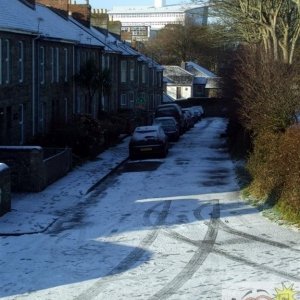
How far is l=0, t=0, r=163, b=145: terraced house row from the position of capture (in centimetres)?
2491

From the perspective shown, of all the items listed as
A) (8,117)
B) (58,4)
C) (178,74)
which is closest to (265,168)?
(8,117)

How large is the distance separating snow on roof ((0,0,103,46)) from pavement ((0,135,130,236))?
589 centimetres

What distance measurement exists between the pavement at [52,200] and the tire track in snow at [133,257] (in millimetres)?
2335

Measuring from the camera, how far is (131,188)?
67.3 feet

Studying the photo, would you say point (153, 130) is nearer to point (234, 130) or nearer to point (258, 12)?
point (234, 130)

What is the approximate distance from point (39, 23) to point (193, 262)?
71.2 feet

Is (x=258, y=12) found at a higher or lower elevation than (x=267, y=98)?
higher

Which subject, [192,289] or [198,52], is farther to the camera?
[198,52]

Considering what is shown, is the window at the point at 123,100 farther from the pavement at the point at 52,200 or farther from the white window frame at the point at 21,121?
the white window frame at the point at 21,121

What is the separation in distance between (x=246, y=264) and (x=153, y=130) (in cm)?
2053

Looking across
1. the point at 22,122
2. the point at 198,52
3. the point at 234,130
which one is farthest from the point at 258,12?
the point at 198,52

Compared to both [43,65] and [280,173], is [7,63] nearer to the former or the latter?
[43,65]

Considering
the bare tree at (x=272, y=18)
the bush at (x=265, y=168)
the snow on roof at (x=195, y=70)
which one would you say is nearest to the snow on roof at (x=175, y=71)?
the snow on roof at (x=195, y=70)

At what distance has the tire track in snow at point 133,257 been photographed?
933 centimetres
